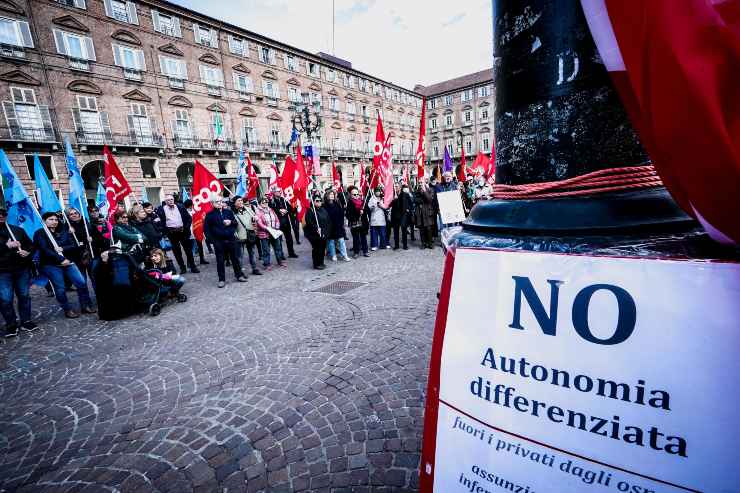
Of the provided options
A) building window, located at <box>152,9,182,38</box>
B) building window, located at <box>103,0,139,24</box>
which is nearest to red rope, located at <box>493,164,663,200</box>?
building window, located at <box>103,0,139,24</box>

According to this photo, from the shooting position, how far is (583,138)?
1006 millimetres

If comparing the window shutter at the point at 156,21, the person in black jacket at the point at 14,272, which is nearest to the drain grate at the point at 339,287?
the person in black jacket at the point at 14,272

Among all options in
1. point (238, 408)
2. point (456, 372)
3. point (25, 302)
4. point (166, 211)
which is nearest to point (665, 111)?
point (456, 372)

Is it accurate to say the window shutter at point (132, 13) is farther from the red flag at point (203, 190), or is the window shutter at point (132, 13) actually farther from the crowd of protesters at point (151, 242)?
the red flag at point (203, 190)

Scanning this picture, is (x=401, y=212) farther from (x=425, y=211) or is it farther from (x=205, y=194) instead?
(x=205, y=194)

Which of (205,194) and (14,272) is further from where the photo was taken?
(205,194)

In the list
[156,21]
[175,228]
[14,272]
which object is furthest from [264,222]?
[156,21]

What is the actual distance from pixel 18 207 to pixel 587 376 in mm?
8575

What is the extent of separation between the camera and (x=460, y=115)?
51.5 meters

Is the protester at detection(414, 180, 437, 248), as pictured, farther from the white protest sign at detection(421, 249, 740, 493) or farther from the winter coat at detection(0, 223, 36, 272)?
the white protest sign at detection(421, 249, 740, 493)

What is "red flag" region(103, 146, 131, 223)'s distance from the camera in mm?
6812

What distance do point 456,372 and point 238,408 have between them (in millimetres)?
2624

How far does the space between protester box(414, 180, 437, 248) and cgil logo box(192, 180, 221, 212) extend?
5560 mm

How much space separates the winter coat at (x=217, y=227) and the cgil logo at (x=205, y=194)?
0.47m
